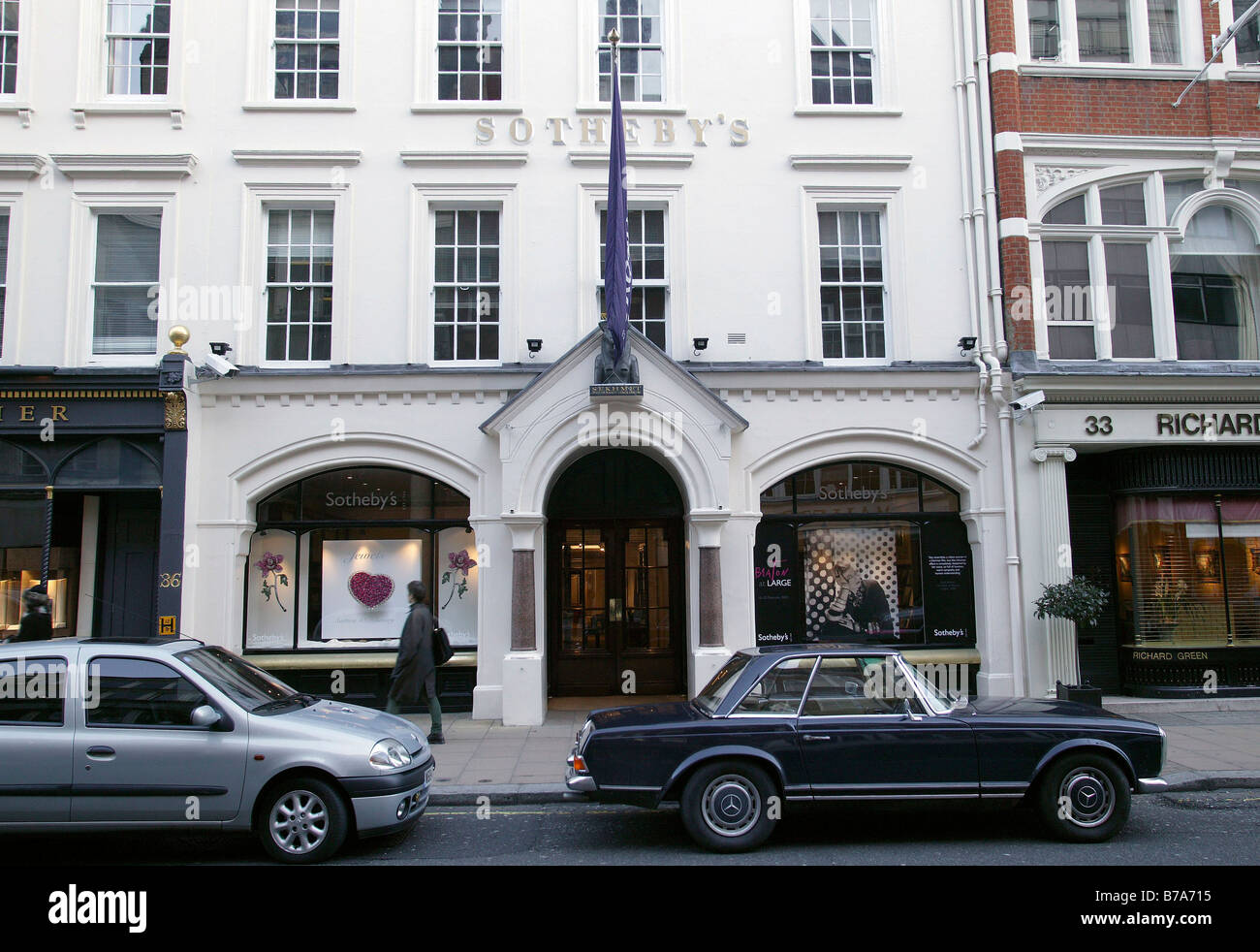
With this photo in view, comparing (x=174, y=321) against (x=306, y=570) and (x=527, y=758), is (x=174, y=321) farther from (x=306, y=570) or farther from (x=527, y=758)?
(x=527, y=758)

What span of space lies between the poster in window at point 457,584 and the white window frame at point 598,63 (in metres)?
6.24

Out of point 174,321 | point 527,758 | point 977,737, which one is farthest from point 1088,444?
point 174,321

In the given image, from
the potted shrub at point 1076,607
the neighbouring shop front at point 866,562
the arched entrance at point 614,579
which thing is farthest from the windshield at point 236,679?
the potted shrub at point 1076,607

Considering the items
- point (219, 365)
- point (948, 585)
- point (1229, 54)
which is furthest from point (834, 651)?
point (1229, 54)

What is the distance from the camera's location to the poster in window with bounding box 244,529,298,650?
39.0ft

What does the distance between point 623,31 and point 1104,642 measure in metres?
11.1

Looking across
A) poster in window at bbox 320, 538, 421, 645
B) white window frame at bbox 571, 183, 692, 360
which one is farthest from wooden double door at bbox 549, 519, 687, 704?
white window frame at bbox 571, 183, 692, 360

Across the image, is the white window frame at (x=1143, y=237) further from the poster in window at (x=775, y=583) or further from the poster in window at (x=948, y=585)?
the poster in window at (x=775, y=583)

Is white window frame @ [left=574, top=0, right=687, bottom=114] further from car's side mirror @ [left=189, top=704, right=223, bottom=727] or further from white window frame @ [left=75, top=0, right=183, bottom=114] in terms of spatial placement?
car's side mirror @ [left=189, top=704, right=223, bottom=727]

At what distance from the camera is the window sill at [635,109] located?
12.4 m

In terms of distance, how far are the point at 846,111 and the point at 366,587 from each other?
9.48m

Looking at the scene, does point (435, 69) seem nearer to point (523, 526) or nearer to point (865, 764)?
point (523, 526)

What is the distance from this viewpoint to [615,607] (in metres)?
12.8

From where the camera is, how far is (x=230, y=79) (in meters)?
12.3
